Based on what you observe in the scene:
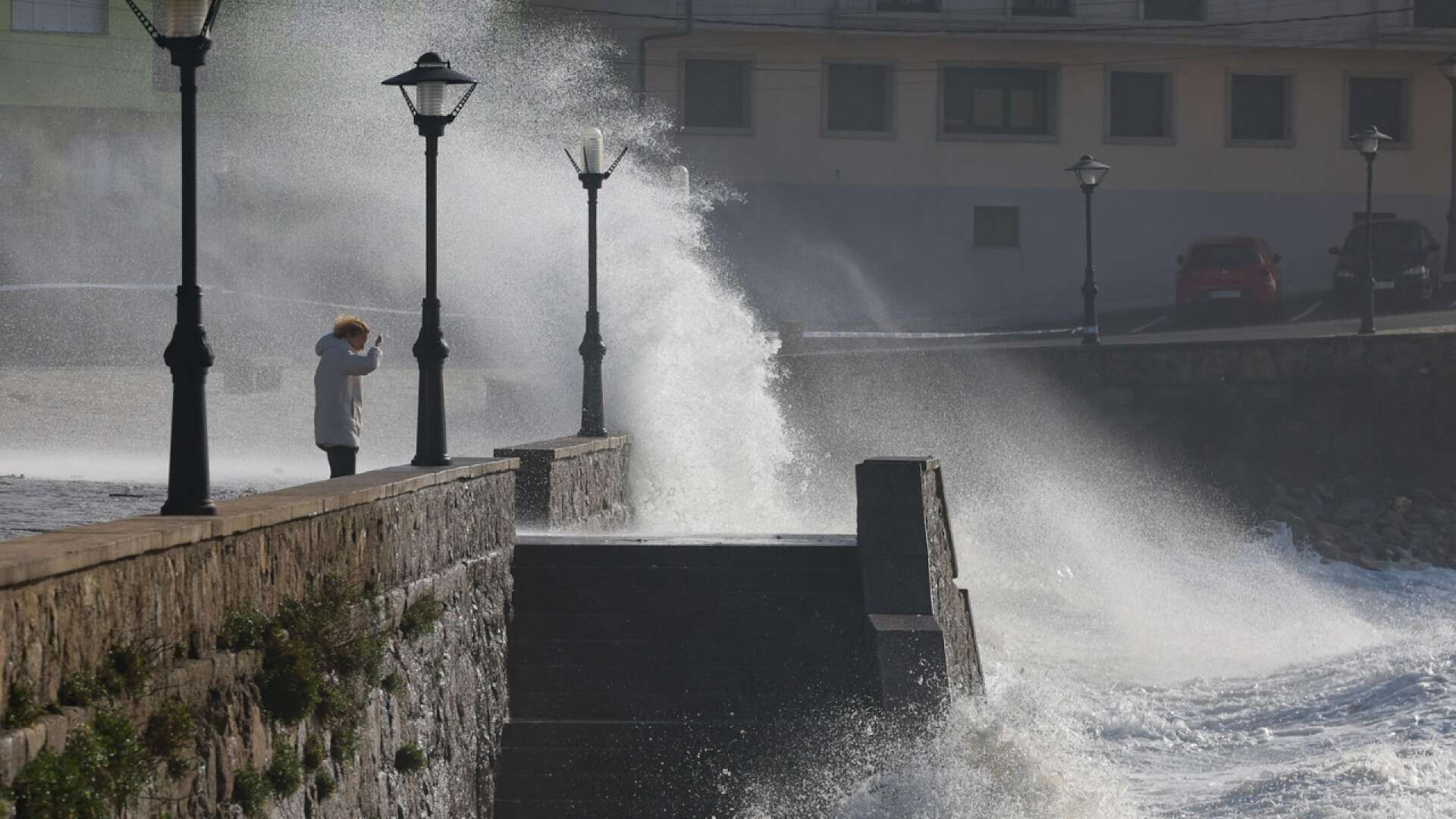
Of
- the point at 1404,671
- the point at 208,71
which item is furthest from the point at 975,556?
the point at 208,71

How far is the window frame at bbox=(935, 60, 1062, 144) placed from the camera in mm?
37656

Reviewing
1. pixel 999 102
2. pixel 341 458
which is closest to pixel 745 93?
pixel 999 102

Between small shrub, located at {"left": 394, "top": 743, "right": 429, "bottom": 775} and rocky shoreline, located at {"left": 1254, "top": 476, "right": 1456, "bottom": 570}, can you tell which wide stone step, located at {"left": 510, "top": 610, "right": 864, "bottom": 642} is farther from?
rocky shoreline, located at {"left": 1254, "top": 476, "right": 1456, "bottom": 570}

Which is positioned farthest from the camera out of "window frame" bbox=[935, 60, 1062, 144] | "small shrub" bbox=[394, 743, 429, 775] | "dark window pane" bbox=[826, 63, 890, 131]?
"window frame" bbox=[935, 60, 1062, 144]

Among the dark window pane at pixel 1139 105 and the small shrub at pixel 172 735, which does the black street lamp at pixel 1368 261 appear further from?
the small shrub at pixel 172 735

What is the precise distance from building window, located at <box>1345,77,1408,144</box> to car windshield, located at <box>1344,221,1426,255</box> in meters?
5.07

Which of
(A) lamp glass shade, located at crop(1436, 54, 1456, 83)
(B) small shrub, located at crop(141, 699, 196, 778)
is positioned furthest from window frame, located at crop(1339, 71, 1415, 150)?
(B) small shrub, located at crop(141, 699, 196, 778)

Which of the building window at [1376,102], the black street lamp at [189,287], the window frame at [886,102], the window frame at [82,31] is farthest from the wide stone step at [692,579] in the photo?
the building window at [1376,102]

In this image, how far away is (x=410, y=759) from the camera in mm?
8977

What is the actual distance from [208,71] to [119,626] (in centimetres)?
2837

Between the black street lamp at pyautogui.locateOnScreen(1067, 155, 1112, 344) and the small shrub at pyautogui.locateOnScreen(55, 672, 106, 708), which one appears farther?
the black street lamp at pyautogui.locateOnScreen(1067, 155, 1112, 344)

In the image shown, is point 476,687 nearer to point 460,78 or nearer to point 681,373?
point 460,78

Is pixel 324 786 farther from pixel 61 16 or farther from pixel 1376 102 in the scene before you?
pixel 1376 102

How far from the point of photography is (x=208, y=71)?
32.6 m
